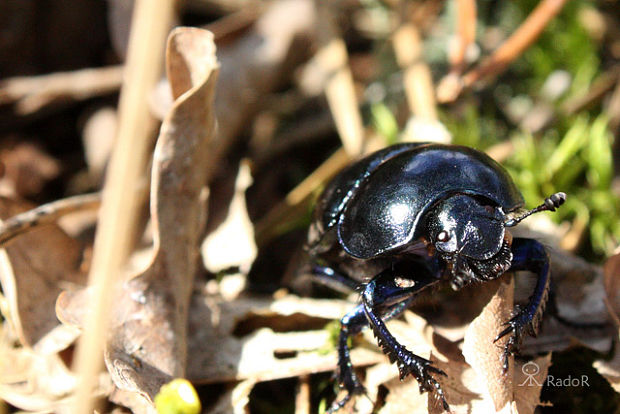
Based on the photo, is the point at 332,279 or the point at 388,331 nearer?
the point at 388,331

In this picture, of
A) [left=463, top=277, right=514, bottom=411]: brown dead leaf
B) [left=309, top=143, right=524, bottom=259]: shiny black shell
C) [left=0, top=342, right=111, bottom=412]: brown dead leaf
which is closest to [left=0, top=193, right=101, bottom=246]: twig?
[left=0, top=342, right=111, bottom=412]: brown dead leaf

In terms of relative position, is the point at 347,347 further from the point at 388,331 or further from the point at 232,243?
the point at 232,243

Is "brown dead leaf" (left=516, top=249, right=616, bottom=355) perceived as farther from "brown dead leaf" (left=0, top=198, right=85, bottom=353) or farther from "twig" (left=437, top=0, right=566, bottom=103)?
"brown dead leaf" (left=0, top=198, right=85, bottom=353)

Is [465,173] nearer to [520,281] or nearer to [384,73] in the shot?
[520,281]

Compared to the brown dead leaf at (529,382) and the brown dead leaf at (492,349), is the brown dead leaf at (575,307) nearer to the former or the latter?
the brown dead leaf at (529,382)

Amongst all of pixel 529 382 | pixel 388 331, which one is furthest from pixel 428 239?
pixel 529 382

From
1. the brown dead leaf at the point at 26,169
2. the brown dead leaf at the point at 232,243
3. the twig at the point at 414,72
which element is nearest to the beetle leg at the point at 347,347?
the brown dead leaf at the point at 232,243
